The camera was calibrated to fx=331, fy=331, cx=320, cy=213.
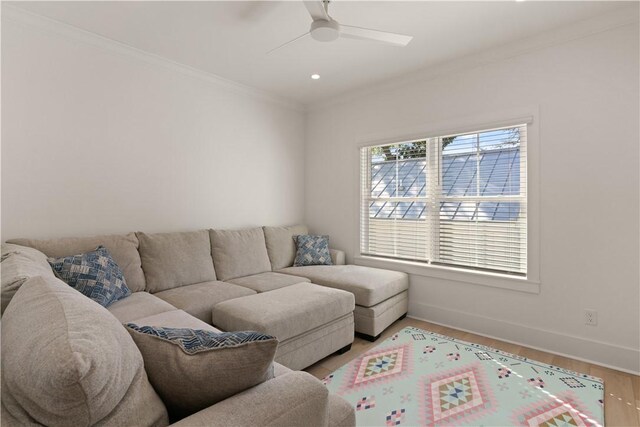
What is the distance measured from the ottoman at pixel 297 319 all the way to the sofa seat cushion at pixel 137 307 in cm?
38

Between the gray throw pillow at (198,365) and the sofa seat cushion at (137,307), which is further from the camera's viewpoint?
the sofa seat cushion at (137,307)

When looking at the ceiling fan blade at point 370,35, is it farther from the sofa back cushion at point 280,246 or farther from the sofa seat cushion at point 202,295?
the sofa back cushion at point 280,246

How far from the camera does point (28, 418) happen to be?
2.26 feet

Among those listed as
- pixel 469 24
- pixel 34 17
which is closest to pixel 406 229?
pixel 469 24

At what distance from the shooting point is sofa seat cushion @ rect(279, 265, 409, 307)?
3000 mm

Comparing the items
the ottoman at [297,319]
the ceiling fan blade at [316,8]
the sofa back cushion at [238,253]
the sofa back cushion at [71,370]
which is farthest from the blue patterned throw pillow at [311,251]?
the sofa back cushion at [71,370]

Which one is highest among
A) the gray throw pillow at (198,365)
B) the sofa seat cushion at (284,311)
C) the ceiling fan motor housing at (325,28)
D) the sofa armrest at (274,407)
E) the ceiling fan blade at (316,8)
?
the ceiling fan blade at (316,8)

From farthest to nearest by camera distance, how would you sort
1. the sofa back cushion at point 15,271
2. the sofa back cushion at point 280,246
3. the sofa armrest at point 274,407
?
1. the sofa back cushion at point 280,246
2. the sofa back cushion at point 15,271
3. the sofa armrest at point 274,407

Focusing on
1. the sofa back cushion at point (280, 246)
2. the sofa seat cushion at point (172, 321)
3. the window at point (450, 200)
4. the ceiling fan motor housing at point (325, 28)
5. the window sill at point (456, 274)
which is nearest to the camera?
the sofa seat cushion at point (172, 321)

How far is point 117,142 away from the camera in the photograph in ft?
9.66

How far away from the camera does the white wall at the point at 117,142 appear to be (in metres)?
2.47

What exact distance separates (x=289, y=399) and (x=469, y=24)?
2.94 m

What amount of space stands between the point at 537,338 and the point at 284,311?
2.22 m

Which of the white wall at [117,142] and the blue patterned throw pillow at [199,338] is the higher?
the white wall at [117,142]
